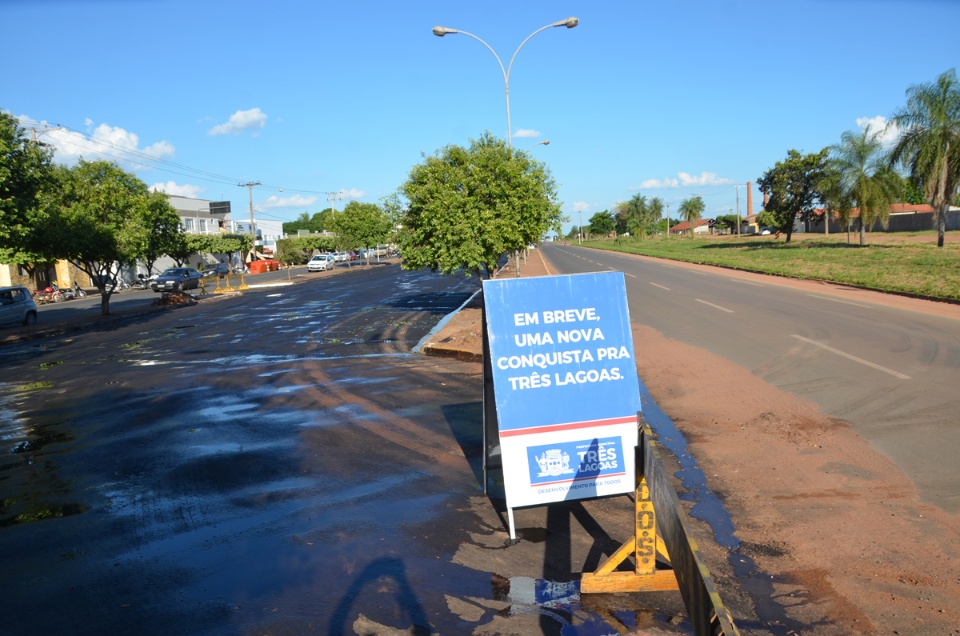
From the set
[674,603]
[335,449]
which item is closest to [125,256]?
[335,449]

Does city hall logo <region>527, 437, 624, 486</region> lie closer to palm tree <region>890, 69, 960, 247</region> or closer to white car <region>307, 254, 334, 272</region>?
palm tree <region>890, 69, 960, 247</region>

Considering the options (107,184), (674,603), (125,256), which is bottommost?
(674,603)

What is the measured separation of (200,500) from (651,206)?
15966cm

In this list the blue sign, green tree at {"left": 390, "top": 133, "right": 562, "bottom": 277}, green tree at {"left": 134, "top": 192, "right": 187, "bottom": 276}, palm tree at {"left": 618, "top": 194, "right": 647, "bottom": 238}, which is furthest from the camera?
palm tree at {"left": 618, "top": 194, "right": 647, "bottom": 238}

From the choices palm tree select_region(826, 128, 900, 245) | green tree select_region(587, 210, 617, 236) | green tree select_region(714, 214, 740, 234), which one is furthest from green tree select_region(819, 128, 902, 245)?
green tree select_region(587, 210, 617, 236)

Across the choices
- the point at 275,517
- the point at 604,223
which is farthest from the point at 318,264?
the point at 604,223

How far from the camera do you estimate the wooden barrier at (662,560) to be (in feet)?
7.85

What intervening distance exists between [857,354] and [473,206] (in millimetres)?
11625

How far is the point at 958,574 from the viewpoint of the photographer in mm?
4566

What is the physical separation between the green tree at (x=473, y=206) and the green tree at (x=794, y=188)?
43.9 m

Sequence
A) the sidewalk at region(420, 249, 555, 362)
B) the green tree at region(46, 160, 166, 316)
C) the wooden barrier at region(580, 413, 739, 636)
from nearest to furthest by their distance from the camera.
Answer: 1. the wooden barrier at region(580, 413, 739, 636)
2. the sidewalk at region(420, 249, 555, 362)
3. the green tree at region(46, 160, 166, 316)

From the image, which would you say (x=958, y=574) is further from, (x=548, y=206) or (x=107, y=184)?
(x=107, y=184)

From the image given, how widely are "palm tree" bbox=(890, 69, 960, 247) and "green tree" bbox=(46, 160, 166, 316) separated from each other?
41.6 meters

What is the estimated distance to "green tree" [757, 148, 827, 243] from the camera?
58938 millimetres
